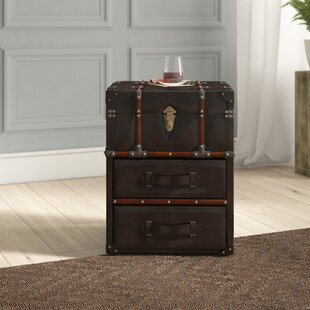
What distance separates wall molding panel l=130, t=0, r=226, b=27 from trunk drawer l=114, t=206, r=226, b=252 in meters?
1.85

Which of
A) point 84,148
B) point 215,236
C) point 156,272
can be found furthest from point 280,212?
point 84,148

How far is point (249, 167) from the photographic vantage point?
456cm

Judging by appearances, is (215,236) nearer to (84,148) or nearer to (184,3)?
(84,148)

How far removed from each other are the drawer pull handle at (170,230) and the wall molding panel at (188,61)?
1.78m

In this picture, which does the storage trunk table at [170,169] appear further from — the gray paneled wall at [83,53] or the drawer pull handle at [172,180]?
the gray paneled wall at [83,53]

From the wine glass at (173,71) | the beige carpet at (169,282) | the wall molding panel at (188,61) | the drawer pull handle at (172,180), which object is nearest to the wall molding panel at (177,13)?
the wall molding panel at (188,61)

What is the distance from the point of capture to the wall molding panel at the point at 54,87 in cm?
403

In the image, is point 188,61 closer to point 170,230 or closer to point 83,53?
point 83,53

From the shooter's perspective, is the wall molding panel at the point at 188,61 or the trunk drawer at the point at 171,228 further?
the wall molding panel at the point at 188,61

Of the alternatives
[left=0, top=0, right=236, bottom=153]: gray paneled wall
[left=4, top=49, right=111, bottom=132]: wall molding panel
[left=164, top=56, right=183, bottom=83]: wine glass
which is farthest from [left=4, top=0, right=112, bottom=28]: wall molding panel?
[left=164, top=56, right=183, bottom=83]: wine glass

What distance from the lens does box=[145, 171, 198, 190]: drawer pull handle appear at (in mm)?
2643

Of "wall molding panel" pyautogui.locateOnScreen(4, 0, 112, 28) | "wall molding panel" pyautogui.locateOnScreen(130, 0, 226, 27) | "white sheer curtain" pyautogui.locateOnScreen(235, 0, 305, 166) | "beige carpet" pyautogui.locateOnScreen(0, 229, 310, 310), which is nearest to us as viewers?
"beige carpet" pyautogui.locateOnScreen(0, 229, 310, 310)

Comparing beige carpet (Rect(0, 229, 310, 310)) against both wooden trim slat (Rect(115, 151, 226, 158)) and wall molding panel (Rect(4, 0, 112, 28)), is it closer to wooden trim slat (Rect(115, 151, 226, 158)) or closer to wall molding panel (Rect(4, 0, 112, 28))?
wooden trim slat (Rect(115, 151, 226, 158))

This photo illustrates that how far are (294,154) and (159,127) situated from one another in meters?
2.16
